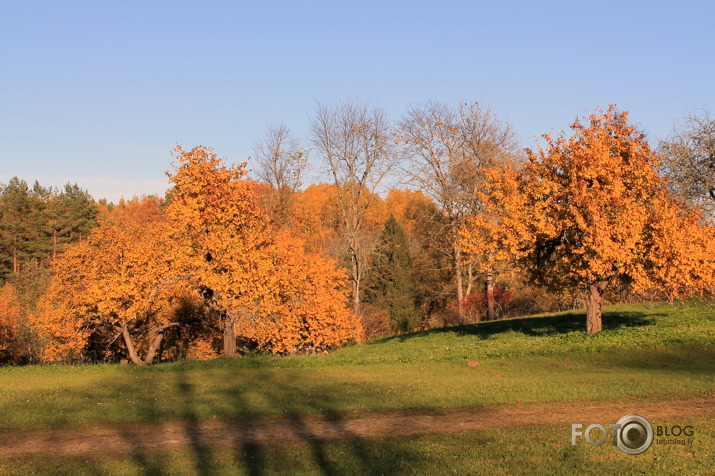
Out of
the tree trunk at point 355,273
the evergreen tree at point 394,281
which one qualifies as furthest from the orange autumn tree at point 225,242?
the evergreen tree at point 394,281

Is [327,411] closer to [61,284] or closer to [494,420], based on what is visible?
[494,420]

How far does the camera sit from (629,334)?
85.5 feet

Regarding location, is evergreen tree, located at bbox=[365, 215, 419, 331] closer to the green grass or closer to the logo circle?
the logo circle

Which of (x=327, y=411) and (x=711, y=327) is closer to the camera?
(x=327, y=411)

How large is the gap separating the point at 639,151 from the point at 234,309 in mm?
18493

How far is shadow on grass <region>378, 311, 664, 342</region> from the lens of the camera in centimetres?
3067

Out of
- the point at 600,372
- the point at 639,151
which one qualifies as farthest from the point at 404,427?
the point at 639,151

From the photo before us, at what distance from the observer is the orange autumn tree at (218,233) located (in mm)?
27297

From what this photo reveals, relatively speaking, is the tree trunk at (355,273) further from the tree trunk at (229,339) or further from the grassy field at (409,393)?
the tree trunk at (229,339)

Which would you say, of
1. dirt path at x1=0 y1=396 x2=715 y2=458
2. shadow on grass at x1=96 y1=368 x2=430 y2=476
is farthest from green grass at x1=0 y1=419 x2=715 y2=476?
dirt path at x1=0 y1=396 x2=715 y2=458

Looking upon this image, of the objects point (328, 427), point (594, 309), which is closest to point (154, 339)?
point (328, 427)

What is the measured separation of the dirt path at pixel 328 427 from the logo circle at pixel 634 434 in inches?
17.9

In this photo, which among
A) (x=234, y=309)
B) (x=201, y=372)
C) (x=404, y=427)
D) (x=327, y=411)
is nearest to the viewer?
(x=404, y=427)

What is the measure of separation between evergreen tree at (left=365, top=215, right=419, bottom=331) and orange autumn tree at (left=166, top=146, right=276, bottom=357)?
32743 millimetres
